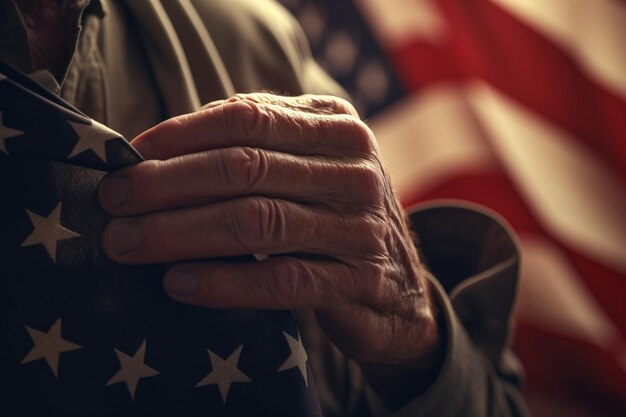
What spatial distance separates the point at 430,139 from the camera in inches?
70.2

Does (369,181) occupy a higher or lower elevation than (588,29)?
higher

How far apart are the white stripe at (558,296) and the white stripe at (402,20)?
0.59m

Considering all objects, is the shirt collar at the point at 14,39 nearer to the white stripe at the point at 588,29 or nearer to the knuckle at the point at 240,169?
the knuckle at the point at 240,169

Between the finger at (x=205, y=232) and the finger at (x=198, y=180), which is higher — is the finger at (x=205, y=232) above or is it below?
below

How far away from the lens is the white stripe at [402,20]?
68.1 inches

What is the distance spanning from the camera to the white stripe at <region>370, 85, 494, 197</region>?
1766 millimetres

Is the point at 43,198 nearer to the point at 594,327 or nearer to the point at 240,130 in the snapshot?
the point at 240,130

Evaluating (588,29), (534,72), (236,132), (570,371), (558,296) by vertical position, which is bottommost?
(570,371)

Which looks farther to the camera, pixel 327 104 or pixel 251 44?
pixel 251 44

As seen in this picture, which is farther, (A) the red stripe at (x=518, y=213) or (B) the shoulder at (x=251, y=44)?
(A) the red stripe at (x=518, y=213)

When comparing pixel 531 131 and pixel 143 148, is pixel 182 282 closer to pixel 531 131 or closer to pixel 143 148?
pixel 143 148

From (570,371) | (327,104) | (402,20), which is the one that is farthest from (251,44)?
(570,371)

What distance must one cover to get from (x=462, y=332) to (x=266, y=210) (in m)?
0.34

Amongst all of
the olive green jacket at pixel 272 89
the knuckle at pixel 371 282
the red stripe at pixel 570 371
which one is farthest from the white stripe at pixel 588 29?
the knuckle at pixel 371 282
